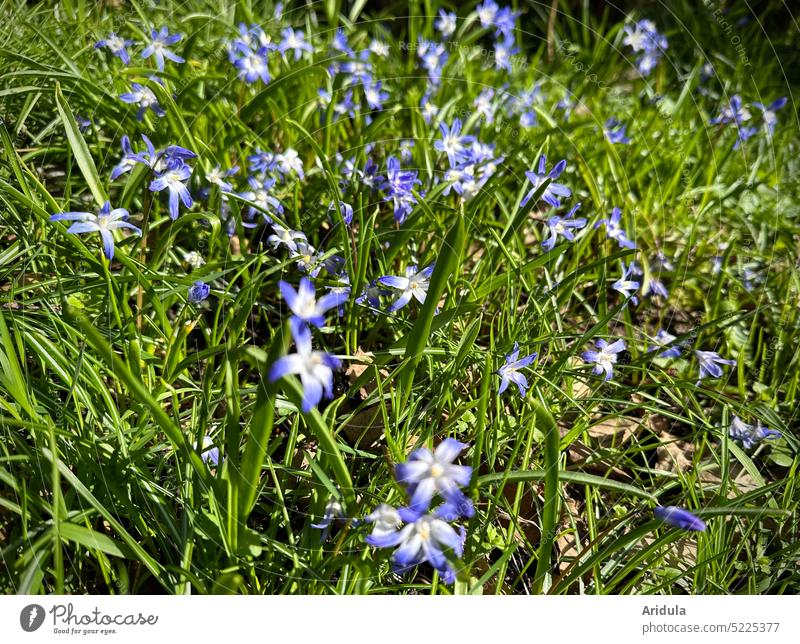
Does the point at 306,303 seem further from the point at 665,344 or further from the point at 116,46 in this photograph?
the point at 116,46

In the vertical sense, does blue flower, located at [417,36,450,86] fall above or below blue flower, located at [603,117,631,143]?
above

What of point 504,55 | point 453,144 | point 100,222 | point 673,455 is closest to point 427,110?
point 453,144

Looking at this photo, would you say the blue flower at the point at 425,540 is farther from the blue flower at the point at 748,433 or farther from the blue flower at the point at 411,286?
the blue flower at the point at 748,433

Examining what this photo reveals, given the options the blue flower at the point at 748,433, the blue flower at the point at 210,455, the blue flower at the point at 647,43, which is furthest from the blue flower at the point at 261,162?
the blue flower at the point at 647,43

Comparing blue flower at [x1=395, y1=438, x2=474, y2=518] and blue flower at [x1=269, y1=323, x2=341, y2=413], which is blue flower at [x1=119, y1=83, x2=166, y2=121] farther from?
blue flower at [x1=395, y1=438, x2=474, y2=518]

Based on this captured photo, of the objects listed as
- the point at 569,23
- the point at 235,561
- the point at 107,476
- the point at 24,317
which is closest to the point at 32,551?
the point at 107,476

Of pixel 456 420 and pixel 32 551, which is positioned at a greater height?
pixel 456 420

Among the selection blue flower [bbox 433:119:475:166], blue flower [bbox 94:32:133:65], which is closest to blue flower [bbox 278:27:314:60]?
blue flower [bbox 94:32:133:65]
